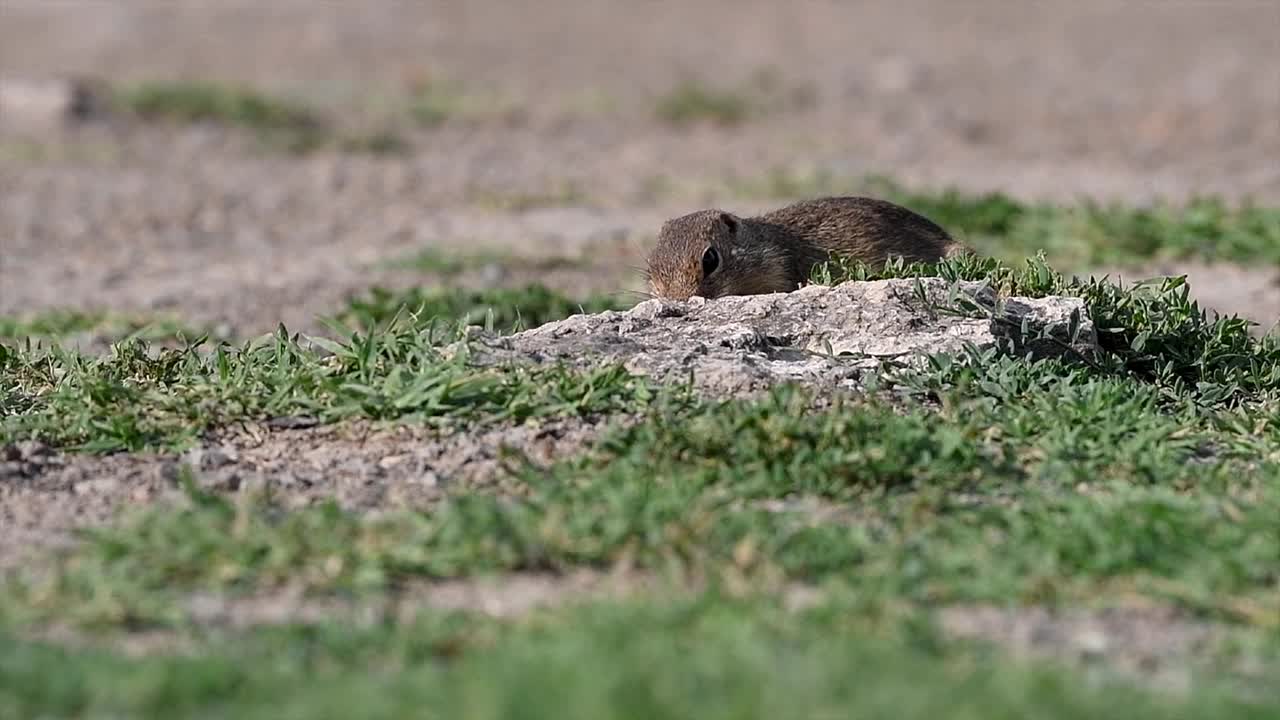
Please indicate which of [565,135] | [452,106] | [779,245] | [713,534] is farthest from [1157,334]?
[452,106]

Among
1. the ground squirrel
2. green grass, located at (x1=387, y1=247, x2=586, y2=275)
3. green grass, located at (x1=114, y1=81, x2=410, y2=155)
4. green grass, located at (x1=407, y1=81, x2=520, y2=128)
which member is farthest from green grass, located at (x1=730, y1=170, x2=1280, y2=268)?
green grass, located at (x1=407, y1=81, x2=520, y2=128)

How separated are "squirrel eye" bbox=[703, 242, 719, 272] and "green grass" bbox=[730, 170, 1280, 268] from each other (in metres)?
2.38

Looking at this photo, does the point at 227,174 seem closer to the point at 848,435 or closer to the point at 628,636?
the point at 848,435

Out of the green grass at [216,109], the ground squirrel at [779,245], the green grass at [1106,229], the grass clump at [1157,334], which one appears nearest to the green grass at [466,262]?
the green grass at [1106,229]

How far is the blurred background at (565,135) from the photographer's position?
994 cm

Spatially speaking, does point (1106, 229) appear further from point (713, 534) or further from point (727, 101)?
point (727, 101)

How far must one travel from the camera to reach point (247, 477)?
17.1 feet

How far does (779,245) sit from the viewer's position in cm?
762

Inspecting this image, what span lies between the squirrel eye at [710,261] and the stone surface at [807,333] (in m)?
0.93

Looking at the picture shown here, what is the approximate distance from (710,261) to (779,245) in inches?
14.7

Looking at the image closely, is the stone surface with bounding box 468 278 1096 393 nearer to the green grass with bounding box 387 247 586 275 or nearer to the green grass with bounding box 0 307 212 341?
the green grass with bounding box 0 307 212 341

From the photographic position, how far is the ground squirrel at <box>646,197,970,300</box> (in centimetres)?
739

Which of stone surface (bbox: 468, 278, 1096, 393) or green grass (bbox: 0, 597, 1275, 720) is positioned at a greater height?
stone surface (bbox: 468, 278, 1096, 393)

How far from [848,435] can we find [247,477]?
1.65 m
